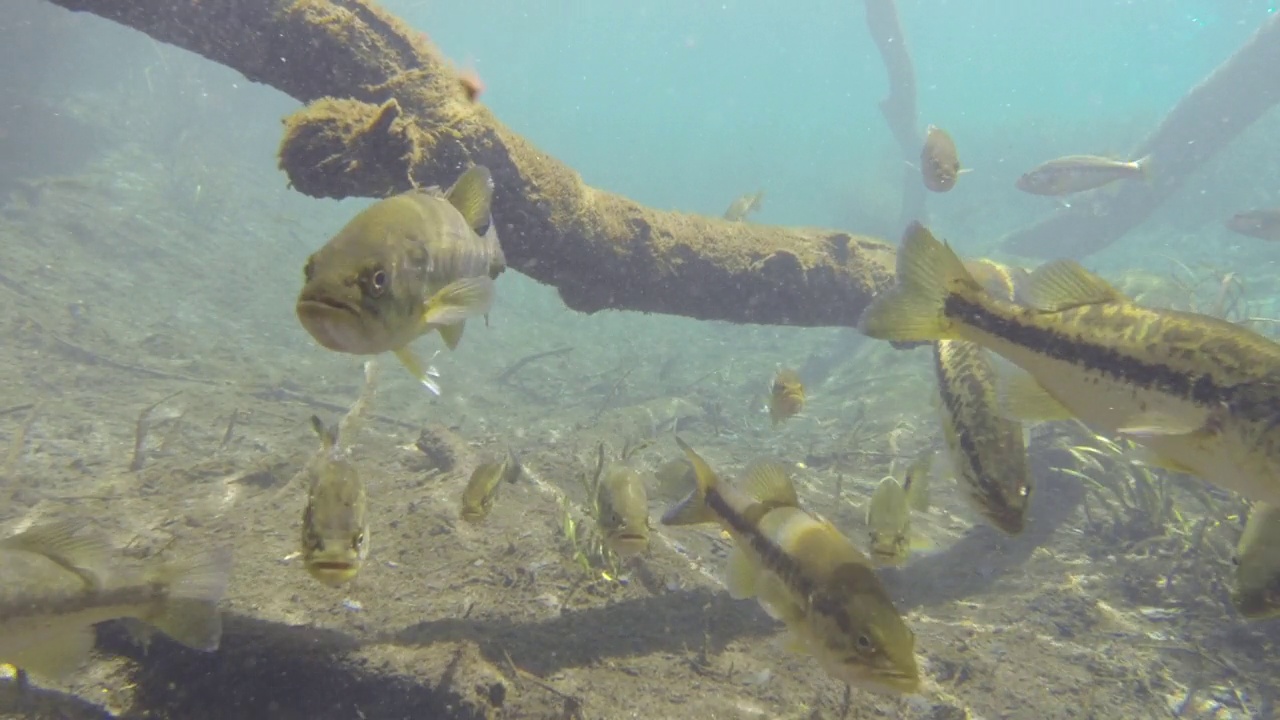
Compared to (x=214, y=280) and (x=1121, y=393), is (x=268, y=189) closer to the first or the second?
(x=214, y=280)

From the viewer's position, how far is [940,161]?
703 cm

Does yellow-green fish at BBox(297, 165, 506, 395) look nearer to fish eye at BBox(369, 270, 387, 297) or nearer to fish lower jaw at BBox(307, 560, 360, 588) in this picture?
fish eye at BBox(369, 270, 387, 297)

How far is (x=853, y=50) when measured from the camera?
19625 cm

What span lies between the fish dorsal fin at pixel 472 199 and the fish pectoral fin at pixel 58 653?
7.66 feet

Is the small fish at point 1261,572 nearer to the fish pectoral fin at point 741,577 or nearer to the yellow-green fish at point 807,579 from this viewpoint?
the yellow-green fish at point 807,579

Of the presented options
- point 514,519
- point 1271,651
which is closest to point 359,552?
point 514,519

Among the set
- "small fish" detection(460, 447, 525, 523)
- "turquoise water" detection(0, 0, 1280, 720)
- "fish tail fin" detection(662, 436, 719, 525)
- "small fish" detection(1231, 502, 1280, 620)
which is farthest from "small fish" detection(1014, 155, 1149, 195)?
"small fish" detection(460, 447, 525, 523)

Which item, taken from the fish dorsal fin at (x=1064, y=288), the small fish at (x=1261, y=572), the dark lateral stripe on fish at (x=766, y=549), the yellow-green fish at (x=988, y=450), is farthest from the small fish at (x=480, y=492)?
the small fish at (x=1261, y=572)

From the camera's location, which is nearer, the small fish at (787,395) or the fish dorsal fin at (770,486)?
the fish dorsal fin at (770,486)

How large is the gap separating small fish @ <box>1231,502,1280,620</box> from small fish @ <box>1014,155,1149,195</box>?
759 cm

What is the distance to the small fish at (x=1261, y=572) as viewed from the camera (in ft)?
8.99

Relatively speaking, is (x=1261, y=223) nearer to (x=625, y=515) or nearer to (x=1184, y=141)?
(x=625, y=515)

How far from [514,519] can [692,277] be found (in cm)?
319

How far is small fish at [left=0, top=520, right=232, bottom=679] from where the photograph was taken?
2.32m
